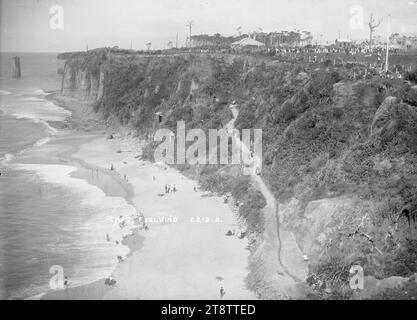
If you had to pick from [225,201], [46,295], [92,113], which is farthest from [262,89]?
[92,113]

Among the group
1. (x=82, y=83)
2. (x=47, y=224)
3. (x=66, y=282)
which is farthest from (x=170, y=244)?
(x=82, y=83)

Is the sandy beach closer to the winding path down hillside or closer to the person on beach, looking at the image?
the person on beach

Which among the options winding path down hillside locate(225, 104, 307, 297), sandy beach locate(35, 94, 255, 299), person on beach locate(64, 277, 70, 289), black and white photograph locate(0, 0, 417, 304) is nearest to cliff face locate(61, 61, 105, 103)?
black and white photograph locate(0, 0, 417, 304)

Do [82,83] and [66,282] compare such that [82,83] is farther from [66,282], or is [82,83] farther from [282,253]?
[282,253]

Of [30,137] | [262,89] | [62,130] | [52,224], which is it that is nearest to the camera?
[52,224]
